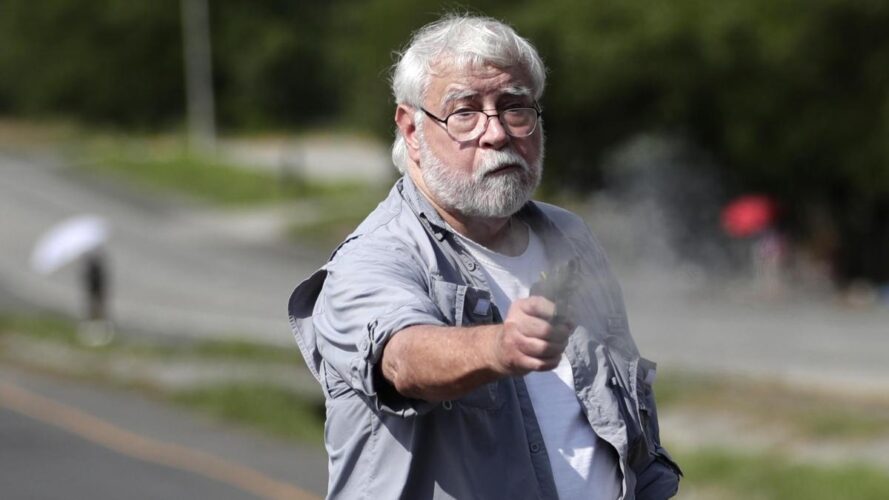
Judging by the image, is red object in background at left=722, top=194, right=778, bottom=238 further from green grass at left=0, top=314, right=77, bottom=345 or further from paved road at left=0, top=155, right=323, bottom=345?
green grass at left=0, top=314, right=77, bottom=345

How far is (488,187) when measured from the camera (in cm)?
318

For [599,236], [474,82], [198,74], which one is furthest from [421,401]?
[198,74]

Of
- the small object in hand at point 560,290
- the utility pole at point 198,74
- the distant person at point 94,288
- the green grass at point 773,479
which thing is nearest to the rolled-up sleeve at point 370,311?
the small object in hand at point 560,290

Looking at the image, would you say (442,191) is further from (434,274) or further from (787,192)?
(787,192)

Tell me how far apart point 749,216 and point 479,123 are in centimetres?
3005

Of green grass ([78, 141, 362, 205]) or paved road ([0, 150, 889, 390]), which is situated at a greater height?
green grass ([78, 141, 362, 205])

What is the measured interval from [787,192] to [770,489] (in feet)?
74.5

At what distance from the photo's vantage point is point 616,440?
10.7ft

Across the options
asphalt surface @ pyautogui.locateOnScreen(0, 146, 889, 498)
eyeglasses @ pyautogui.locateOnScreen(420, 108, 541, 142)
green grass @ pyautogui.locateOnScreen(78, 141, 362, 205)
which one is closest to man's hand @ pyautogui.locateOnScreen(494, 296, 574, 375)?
eyeglasses @ pyautogui.locateOnScreen(420, 108, 541, 142)

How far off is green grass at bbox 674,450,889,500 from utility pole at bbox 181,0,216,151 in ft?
158

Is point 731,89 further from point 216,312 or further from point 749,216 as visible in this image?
point 216,312

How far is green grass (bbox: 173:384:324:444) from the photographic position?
16859 mm

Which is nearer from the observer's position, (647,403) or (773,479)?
(647,403)

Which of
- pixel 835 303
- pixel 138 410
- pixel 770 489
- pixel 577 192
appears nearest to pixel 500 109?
pixel 770 489
